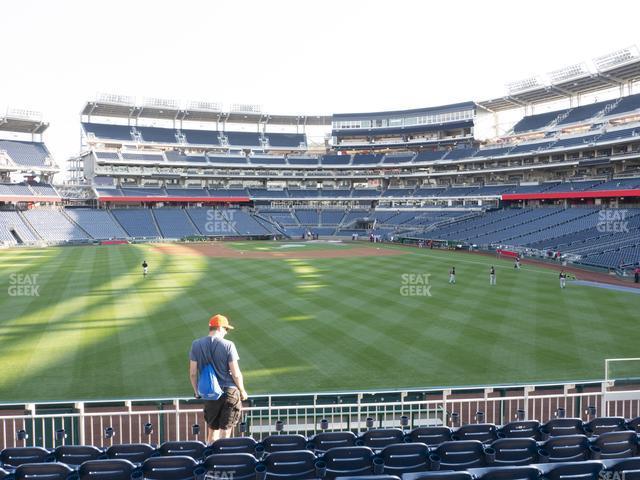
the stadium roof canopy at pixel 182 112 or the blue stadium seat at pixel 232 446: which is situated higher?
the stadium roof canopy at pixel 182 112

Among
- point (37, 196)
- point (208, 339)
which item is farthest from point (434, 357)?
point (37, 196)

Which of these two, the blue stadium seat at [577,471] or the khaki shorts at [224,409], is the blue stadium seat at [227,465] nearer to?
the khaki shorts at [224,409]

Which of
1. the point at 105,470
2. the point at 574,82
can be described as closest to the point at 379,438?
Result: the point at 105,470

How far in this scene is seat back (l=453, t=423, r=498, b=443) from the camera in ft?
25.8

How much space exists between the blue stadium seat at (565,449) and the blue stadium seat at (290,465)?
3.36m

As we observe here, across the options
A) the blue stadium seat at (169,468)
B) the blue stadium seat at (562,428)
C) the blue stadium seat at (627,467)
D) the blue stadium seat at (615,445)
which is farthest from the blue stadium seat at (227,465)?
the blue stadium seat at (562,428)

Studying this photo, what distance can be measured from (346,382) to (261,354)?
4.17m

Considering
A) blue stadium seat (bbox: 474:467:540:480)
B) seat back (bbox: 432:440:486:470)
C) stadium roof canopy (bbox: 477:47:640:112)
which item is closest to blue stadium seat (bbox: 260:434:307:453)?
seat back (bbox: 432:440:486:470)

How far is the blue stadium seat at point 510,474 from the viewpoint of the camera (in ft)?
17.4

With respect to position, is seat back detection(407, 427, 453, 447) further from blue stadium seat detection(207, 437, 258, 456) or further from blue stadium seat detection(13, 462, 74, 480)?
blue stadium seat detection(13, 462, 74, 480)

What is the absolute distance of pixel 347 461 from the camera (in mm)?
6418

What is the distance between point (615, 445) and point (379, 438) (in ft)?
11.3

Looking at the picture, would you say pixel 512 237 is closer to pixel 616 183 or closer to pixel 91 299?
pixel 616 183

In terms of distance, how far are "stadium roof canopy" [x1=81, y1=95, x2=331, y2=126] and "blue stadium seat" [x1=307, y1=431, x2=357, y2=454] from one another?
95.4 m
